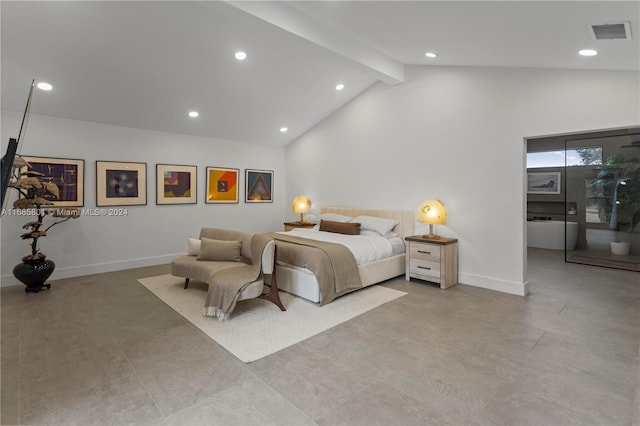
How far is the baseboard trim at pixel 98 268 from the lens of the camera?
178 inches

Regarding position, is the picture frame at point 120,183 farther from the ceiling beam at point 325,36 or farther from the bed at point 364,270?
the ceiling beam at point 325,36

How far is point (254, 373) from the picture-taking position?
237cm

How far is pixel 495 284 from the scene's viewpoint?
4.36m

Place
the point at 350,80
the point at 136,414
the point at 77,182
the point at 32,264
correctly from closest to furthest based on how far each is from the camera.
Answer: the point at 136,414 → the point at 32,264 → the point at 77,182 → the point at 350,80

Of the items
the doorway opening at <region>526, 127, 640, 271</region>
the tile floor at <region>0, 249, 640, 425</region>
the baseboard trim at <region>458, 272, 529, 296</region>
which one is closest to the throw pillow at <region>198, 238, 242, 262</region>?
the tile floor at <region>0, 249, 640, 425</region>

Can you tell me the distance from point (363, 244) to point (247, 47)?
9.77 ft

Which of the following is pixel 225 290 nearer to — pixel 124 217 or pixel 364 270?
pixel 364 270

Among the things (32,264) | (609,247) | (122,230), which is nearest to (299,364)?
(32,264)

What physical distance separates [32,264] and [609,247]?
927 centimetres

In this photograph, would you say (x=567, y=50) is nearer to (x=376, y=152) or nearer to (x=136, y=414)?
(x=376, y=152)

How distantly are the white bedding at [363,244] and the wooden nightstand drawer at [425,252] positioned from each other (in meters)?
0.32

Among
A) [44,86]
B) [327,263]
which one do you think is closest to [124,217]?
[44,86]

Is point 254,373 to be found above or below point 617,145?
below

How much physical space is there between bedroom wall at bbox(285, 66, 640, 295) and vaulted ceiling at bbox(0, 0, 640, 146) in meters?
0.29
